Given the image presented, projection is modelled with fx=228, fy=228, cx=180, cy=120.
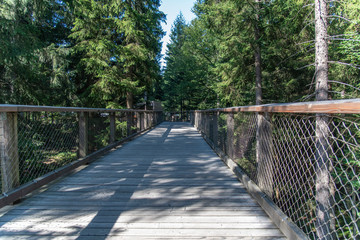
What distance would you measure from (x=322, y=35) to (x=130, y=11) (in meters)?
10.8

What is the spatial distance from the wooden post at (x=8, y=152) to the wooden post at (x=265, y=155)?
2.76 m

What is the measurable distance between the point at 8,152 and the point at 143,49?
11926 mm

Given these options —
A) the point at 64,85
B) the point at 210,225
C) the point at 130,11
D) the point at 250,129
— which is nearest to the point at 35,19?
the point at 64,85

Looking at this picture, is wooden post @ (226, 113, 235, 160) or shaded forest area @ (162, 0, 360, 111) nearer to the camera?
wooden post @ (226, 113, 235, 160)

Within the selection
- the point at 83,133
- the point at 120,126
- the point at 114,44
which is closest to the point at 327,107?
the point at 83,133

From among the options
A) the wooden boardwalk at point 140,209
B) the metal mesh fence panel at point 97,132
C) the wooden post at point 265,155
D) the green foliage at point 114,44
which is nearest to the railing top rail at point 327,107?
the wooden post at point 265,155

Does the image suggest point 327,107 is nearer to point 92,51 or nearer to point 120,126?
point 120,126

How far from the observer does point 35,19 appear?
10406 mm

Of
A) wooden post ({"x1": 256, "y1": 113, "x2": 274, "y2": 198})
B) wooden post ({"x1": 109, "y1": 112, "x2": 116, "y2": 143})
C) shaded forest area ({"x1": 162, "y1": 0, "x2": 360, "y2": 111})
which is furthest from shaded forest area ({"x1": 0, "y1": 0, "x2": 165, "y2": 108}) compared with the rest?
wooden post ({"x1": 256, "y1": 113, "x2": 274, "y2": 198})

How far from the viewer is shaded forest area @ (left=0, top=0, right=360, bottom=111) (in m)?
7.82

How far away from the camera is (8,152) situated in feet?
7.90

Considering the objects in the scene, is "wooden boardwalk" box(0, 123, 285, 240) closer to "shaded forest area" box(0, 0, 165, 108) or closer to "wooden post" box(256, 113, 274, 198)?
"wooden post" box(256, 113, 274, 198)

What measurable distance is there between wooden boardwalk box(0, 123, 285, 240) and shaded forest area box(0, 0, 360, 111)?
16.7 ft

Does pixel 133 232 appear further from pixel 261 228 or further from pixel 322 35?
pixel 322 35
